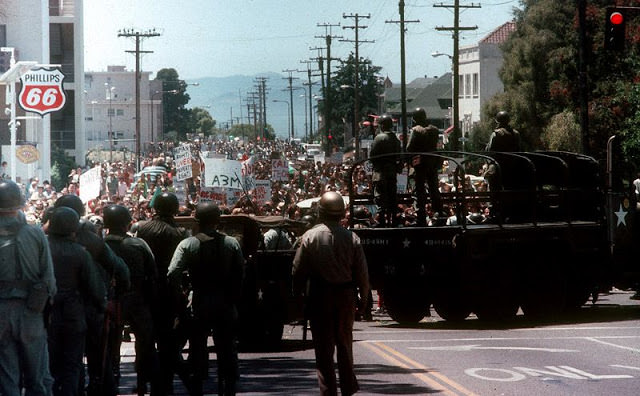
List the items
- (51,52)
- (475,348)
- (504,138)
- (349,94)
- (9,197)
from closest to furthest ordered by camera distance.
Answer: (9,197)
(475,348)
(504,138)
(51,52)
(349,94)

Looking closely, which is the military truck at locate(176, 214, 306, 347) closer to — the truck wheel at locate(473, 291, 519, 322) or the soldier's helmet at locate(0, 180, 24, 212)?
the truck wheel at locate(473, 291, 519, 322)

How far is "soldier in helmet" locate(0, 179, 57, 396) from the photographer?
10398mm

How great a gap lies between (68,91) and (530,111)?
3757 cm

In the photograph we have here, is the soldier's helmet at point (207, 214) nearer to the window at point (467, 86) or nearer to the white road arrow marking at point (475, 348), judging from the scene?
the white road arrow marking at point (475, 348)

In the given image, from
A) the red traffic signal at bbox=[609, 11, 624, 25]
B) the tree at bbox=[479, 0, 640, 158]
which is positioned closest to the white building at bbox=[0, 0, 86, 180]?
the tree at bbox=[479, 0, 640, 158]

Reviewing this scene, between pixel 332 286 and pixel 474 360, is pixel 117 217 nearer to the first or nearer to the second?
pixel 332 286

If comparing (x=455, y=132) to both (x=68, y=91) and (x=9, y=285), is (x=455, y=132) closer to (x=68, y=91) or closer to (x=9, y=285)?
(x=9, y=285)

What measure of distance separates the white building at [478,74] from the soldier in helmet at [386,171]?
7710 cm

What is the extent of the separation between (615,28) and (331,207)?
689 inches

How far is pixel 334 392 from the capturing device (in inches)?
459

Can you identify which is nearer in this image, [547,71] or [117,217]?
[117,217]

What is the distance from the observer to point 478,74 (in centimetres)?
10106

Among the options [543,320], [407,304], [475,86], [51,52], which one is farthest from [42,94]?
[475,86]

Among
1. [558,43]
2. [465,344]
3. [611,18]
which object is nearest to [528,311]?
[465,344]
